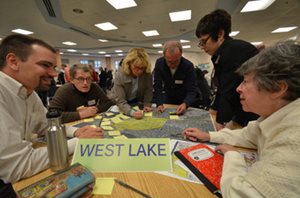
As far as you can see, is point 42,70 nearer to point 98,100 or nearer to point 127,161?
point 127,161

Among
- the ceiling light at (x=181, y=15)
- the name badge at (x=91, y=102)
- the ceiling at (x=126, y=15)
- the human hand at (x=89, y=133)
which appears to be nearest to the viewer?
the human hand at (x=89, y=133)

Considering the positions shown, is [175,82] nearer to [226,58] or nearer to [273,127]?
[226,58]

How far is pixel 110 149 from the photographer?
77 centimetres

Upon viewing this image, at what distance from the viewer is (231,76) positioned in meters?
1.23

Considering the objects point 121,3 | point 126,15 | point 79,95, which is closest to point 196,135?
point 79,95

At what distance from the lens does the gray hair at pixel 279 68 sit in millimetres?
544

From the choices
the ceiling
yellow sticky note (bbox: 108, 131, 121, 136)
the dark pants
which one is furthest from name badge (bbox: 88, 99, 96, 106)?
the ceiling

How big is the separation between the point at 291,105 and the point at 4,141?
1.00m

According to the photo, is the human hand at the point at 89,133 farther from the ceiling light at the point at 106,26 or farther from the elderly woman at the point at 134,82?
the ceiling light at the point at 106,26

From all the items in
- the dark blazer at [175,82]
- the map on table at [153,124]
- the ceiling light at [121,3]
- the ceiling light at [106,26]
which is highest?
the ceiling light at [106,26]

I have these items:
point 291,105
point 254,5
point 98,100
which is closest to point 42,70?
point 98,100

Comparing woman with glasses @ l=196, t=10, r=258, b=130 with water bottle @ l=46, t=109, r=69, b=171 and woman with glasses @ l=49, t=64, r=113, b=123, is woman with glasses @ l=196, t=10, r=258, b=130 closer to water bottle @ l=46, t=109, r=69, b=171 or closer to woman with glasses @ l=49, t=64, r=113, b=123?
water bottle @ l=46, t=109, r=69, b=171

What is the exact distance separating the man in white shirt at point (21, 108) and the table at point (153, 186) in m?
0.06

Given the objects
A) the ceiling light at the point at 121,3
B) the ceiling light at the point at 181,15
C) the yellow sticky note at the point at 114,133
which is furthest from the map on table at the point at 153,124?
the ceiling light at the point at 181,15
